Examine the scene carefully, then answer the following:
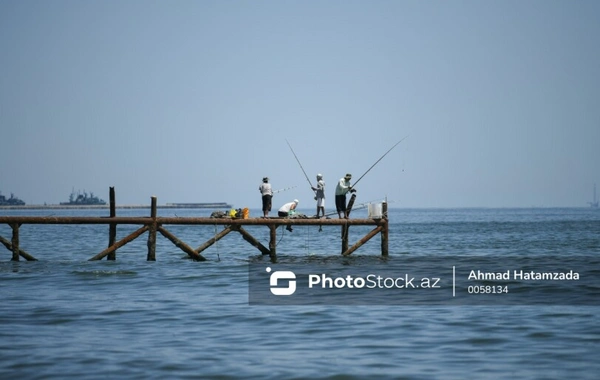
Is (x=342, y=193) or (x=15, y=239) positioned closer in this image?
(x=15, y=239)

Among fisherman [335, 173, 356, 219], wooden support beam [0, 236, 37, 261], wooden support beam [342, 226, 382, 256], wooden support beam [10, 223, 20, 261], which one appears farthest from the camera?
wooden support beam [342, 226, 382, 256]

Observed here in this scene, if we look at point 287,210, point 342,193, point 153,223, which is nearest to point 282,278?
point 153,223

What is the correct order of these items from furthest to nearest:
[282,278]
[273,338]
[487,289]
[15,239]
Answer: [15,239]
[282,278]
[487,289]
[273,338]

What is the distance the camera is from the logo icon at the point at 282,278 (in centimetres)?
1921

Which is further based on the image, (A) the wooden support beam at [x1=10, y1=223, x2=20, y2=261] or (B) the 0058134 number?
(A) the wooden support beam at [x1=10, y1=223, x2=20, y2=261]

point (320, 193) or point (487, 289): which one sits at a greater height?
point (320, 193)

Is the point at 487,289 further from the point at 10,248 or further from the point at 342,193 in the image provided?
the point at 10,248

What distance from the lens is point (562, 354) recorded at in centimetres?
1137

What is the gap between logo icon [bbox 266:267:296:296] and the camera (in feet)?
63.0

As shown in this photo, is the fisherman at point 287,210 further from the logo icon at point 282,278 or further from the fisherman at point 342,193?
the logo icon at point 282,278

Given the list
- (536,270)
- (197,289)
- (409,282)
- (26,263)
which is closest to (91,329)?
(197,289)

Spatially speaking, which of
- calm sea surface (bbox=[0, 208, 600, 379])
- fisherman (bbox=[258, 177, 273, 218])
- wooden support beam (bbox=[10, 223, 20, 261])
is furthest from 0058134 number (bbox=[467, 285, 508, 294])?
wooden support beam (bbox=[10, 223, 20, 261])

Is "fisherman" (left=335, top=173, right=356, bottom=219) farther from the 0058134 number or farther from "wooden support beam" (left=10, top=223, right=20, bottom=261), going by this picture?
"wooden support beam" (left=10, top=223, right=20, bottom=261)

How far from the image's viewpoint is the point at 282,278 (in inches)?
888
